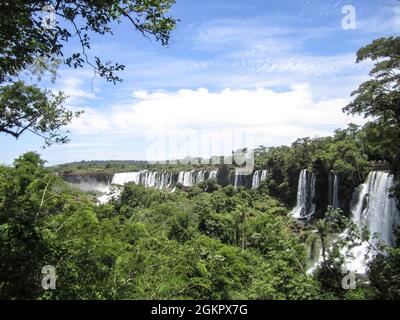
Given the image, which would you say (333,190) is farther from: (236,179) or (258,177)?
(236,179)

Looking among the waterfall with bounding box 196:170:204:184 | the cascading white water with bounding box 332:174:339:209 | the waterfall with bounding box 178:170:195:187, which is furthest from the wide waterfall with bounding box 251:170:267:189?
the cascading white water with bounding box 332:174:339:209

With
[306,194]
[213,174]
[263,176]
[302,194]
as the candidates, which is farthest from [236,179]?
[306,194]

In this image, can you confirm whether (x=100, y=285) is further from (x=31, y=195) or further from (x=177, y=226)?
(x=177, y=226)

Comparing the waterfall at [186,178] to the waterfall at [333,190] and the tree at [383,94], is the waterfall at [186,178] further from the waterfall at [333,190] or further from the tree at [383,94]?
the tree at [383,94]

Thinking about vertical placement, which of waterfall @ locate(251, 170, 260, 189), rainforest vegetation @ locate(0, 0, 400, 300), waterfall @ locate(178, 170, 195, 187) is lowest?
rainforest vegetation @ locate(0, 0, 400, 300)

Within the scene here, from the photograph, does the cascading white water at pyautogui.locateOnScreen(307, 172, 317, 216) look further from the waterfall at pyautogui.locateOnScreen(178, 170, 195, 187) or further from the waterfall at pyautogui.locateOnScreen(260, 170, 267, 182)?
the waterfall at pyautogui.locateOnScreen(178, 170, 195, 187)
